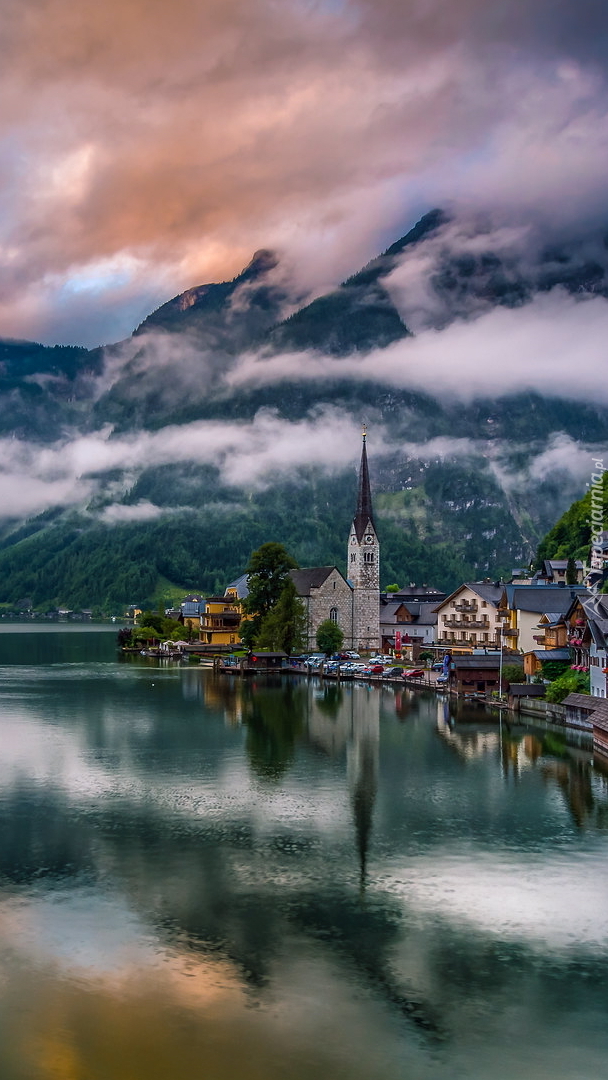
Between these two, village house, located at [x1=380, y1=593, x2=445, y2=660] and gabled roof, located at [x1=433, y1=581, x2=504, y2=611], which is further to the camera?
village house, located at [x1=380, y1=593, x2=445, y2=660]

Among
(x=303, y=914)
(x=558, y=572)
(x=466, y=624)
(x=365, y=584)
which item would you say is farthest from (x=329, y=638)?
(x=303, y=914)

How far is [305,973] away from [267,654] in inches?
3810

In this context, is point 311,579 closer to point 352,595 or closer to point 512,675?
point 352,595

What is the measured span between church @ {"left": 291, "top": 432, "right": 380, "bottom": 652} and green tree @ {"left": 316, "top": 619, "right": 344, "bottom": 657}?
792 centimetres

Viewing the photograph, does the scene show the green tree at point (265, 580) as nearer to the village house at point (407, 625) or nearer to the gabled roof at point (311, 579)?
the gabled roof at point (311, 579)

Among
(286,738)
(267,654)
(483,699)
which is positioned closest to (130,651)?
(267,654)

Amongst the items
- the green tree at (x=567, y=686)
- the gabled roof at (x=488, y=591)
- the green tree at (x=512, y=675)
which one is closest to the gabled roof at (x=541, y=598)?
the green tree at (x=512, y=675)

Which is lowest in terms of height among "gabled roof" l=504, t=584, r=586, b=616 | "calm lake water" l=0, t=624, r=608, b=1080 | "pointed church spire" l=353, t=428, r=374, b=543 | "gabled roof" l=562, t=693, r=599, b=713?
"calm lake water" l=0, t=624, r=608, b=1080

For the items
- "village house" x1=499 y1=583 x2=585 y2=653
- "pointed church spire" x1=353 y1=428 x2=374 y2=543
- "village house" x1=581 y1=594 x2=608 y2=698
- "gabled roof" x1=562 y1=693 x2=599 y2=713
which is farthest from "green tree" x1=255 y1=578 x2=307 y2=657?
"village house" x1=581 y1=594 x2=608 y2=698

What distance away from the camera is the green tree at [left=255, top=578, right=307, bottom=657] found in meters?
126

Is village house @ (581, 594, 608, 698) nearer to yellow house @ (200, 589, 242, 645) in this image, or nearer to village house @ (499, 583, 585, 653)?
village house @ (499, 583, 585, 653)

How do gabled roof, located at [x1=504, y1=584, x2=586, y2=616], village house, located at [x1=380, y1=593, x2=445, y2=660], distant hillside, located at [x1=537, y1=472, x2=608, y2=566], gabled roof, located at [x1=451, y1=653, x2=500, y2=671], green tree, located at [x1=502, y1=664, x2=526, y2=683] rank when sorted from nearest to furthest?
green tree, located at [x1=502, y1=664, x2=526, y2=683] < gabled roof, located at [x1=451, y1=653, x2=500, y2=671] < gabled roof, located at [x1=504, y1=584, x2=586, y2=616] < distant hillside, located at [x1=537, y1=472, x2=608, y2=566] < village house, located at [x1=380, y1=593, x2=445, y2=660]

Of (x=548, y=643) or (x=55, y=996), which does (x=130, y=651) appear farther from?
(x=55, y=996)

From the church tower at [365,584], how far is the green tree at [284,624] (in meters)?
14.9
